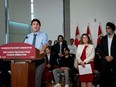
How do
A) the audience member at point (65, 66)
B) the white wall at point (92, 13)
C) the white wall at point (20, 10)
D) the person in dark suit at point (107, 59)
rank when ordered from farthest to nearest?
the white wall at point (92, 13)
the white wall at point (20, 10)
the audience member at point (65, 66)
the person in dark suit at point (107, 59)

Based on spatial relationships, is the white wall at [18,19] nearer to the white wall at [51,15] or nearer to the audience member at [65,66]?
the white wall at [51,15]

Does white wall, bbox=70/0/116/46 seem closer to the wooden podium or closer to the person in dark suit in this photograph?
the person in dark suit

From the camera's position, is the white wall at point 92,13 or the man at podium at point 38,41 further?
the white wall at point 92,13

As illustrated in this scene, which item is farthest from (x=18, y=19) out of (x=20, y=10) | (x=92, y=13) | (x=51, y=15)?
(x=92, y=13)

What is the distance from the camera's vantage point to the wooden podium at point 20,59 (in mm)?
2803

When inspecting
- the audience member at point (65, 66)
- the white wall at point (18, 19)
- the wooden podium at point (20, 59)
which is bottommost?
the audience member at point (65, 66)

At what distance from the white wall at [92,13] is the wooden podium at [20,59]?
7576 millimetres

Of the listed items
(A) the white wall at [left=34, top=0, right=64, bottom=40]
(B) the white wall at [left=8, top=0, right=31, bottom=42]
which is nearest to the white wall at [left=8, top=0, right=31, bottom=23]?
(B) the white wall at [left=8, top=0, right=31, bottom=42]

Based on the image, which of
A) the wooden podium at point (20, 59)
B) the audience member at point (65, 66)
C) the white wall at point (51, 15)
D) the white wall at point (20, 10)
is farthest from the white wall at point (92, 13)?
the wooden podium at point (20, 59)

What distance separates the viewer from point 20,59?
284 centimetres

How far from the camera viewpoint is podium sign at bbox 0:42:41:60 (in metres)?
2.80

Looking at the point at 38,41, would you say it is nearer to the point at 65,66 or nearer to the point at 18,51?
the point at 18,51

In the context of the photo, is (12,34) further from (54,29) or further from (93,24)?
(93,24)

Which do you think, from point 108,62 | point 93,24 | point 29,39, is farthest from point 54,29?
point 29,39
